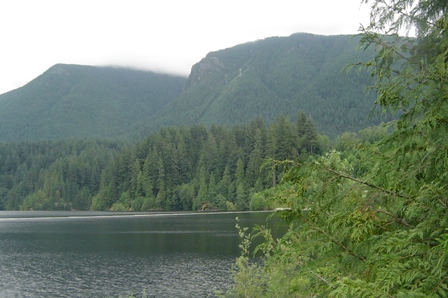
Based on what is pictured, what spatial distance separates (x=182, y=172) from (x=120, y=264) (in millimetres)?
105848

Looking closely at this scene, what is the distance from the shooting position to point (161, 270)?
4025 cm

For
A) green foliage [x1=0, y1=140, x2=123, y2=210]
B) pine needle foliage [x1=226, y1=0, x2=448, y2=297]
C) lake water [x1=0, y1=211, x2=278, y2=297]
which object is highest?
pine needle foliage [x1=226, y1=0, x2=448, y2=297]

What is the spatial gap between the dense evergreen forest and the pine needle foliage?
327 ft

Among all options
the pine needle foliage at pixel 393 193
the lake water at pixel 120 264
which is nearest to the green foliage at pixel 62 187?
the lake water at pixel 120 264

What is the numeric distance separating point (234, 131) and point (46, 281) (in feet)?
368

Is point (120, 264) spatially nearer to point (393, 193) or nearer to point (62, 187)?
point (393, 193)

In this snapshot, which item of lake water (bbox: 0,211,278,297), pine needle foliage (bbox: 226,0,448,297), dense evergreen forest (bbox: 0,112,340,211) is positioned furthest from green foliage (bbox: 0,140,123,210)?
pine needle foliage (bbox: 226,0,448,297)

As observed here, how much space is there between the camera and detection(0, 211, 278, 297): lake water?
34.2 metres

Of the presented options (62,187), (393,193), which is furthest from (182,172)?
(393,193)

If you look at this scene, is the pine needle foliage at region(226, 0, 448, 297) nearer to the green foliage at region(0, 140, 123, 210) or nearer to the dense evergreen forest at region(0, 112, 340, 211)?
the dense evergreen forest at region(0, 112, 340, 211)

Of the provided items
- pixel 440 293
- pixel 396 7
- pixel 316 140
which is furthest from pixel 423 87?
pixel 316 140

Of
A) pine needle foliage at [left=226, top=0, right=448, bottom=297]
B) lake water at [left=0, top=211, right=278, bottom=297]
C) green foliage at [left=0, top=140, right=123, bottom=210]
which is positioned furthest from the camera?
green foliage at [left=0, top=140, right=123, bottom=210]

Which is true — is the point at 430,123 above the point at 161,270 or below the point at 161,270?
above

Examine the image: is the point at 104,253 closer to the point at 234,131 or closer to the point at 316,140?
the point at 316,140
